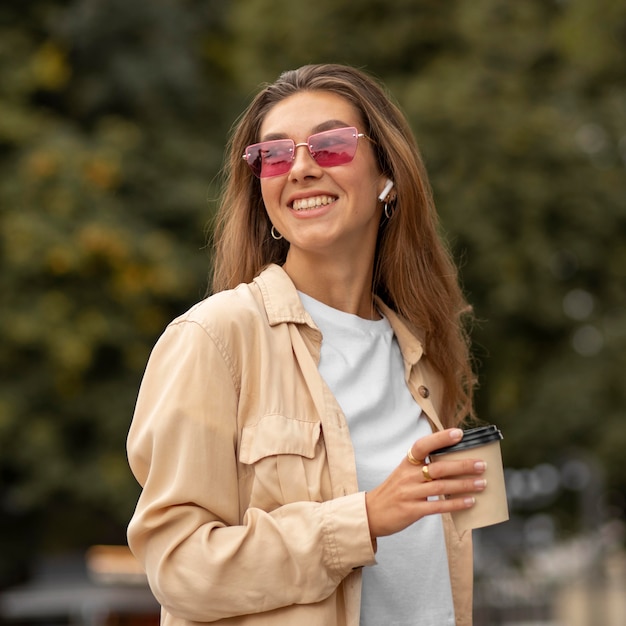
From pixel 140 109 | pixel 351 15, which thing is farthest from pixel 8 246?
pixel 351 15

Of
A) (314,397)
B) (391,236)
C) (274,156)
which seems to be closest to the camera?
(314,397)

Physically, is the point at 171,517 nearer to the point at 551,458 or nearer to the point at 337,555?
the point at 337,555

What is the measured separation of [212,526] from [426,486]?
1.28 feet

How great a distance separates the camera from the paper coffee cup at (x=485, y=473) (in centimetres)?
222

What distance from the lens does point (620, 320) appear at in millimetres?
13320

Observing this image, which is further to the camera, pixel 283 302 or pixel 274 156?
pixel 274 156

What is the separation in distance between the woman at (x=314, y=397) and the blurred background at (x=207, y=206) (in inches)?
368

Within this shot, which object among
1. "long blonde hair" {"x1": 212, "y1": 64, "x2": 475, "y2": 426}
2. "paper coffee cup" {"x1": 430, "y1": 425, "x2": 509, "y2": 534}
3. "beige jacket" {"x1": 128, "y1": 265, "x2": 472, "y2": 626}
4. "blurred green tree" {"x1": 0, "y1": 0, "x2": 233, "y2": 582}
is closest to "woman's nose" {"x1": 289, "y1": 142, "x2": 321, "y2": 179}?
"long blonde hair" {"x1": 212, "y1": 64, "x2": 475, "y2": 426}

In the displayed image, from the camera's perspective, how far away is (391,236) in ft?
9.66

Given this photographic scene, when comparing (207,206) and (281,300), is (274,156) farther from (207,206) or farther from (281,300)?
(207,206)

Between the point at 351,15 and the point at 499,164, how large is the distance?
8.46ft

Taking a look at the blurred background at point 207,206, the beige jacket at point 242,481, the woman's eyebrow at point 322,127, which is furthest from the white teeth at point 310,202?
the blurred background at point 207,206

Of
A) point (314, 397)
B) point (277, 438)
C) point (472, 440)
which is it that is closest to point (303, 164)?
point (314, 397)

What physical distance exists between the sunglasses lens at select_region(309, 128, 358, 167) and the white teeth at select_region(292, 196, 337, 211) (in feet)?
0.24
